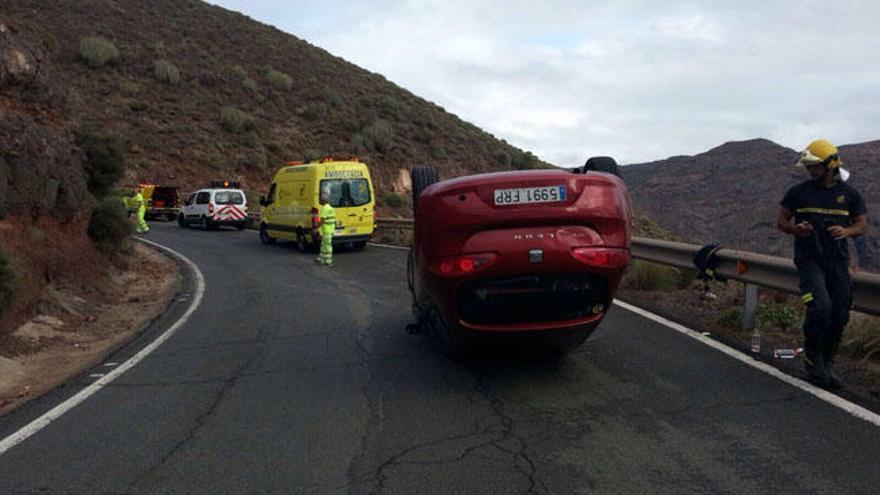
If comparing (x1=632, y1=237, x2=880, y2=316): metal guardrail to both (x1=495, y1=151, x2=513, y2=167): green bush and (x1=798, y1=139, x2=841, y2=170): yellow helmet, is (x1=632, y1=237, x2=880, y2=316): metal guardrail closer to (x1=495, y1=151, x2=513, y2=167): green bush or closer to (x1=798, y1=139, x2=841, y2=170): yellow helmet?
(x1=798, y1=139, x2=841, y2=170): yellow helmet

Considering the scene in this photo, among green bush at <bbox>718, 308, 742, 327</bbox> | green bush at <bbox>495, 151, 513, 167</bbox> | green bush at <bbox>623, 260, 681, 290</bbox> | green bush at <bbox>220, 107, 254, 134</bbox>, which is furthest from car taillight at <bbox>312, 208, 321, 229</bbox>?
green bush at <bbox>495, 151, 513, 167</bbox>

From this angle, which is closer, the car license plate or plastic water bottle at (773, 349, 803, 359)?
the car license plate

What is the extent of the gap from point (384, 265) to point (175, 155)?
93.4 ft

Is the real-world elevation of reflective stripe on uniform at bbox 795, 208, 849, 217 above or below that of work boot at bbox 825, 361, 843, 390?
above

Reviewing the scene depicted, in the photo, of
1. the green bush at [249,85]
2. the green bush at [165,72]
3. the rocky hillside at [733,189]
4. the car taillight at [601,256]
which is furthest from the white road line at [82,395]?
the green bush at [249,85]

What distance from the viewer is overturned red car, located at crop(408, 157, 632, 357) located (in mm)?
5477

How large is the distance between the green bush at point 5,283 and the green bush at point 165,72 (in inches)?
1639

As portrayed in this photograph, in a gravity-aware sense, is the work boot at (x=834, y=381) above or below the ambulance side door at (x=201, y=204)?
A: below

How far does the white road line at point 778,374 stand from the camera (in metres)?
5.07

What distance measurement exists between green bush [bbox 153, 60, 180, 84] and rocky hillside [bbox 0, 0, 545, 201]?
0.25 feet

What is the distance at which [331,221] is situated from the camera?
59.3 ft

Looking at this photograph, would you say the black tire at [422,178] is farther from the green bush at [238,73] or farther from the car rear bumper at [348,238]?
the green bush at [238,73]

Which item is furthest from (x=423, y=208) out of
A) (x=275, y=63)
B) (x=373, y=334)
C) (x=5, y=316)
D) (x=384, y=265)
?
(x=275, y=63)

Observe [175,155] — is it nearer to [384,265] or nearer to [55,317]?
[384,265]
